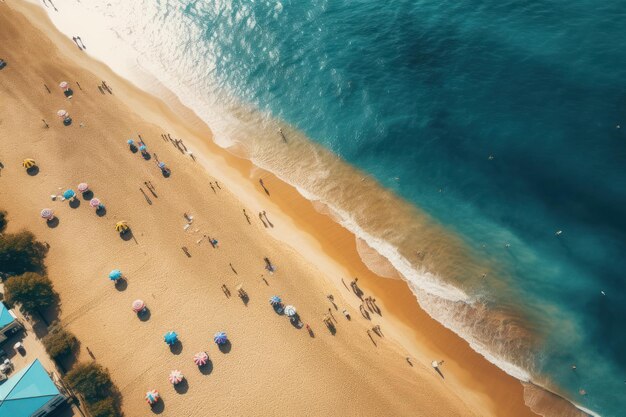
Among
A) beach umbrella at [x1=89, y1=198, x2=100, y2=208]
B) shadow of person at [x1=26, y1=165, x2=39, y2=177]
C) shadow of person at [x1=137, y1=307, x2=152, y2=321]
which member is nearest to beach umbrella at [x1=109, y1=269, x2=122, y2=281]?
shadow of person at [x1=137, y1=307, x2=152, y2=321]

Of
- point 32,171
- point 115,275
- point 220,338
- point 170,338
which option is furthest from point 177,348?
point 32,171

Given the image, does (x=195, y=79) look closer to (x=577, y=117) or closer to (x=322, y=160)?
(x=322, y=160)

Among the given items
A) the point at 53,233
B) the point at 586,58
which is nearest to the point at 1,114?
the point at 53,233

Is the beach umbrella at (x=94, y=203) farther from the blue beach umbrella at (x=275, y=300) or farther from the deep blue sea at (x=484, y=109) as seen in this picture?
the blue beach umbrella at (x=275, y=300)

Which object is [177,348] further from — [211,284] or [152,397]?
[211,284]

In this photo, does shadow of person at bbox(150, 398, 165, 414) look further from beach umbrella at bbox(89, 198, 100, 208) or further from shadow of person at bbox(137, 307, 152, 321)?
beach umbrella at bbox(89, 198, 100, 208)

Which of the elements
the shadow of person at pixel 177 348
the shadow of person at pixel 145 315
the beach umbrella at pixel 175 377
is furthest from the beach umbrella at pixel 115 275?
the beach umbrella at pixel 175 377
